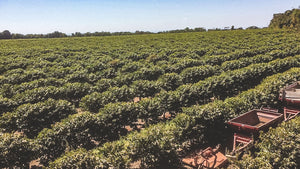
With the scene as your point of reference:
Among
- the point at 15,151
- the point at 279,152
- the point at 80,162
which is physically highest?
the point at 279,152

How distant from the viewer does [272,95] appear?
13.0 metres

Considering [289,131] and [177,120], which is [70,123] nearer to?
[177,120]

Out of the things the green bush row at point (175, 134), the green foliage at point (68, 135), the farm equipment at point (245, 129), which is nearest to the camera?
the green bush row at point (175, 134)

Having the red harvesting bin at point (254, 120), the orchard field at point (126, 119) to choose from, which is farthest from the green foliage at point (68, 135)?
the red harvesting bin at point (254, 120)

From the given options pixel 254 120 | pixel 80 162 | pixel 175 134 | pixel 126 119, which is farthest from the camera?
pixel 126 119

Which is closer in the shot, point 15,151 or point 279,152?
point 279,152

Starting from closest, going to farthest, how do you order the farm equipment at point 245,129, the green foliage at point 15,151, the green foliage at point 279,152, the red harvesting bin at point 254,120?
the green foliage at point 279,152
the green foliage at point 15,151
the farm equipment at point 245,129
the red harvesting bin at point 254,120

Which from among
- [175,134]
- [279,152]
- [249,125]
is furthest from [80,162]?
[249,125]

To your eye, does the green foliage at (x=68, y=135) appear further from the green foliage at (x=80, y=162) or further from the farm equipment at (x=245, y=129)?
the farm equipment at (x=245, y=129)

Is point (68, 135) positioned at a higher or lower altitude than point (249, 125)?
lower

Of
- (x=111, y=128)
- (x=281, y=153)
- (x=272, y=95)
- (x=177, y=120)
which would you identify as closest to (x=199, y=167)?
(x=177, y=120)

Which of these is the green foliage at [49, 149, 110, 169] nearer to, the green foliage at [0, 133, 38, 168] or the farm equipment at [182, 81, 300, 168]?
the green foliage at [0, 133, 38, 168]

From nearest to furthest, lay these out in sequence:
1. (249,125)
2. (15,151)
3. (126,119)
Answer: (15,151) < (249,125) < (126,119)

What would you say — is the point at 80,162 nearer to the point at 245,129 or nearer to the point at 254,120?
the point at 245,129
